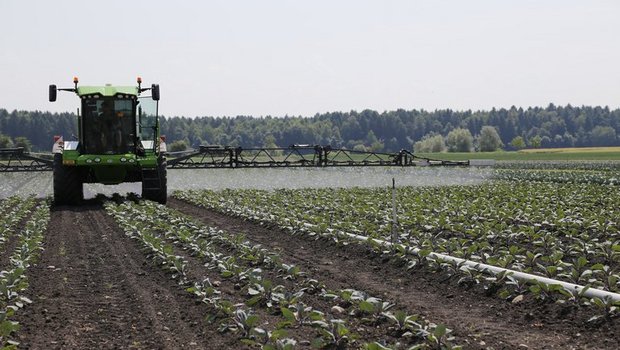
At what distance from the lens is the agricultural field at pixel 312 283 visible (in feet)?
21.8

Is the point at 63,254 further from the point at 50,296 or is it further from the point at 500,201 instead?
the point at 500,201

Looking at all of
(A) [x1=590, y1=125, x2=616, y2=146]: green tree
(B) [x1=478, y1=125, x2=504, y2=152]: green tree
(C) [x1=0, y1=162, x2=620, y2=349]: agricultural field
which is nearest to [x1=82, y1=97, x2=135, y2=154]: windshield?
(C) [x1=0, y1=162, x2=620, y2=349]: agricultural field

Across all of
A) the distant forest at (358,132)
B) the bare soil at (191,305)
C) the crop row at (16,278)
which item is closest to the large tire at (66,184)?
the crop row at (16,278)

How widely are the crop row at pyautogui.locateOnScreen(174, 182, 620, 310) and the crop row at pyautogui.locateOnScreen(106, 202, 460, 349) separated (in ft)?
5.65

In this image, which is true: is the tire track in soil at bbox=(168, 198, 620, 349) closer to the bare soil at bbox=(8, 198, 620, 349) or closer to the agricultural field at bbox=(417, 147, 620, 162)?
the bare soil at bbox=(8, 198, 620, 349)

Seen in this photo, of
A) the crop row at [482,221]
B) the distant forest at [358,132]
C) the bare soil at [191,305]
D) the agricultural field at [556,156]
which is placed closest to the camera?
the bare soil at [191,305]

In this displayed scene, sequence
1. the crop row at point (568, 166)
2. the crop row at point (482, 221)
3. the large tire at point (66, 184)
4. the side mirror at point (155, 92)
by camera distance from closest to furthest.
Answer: the crop row at point (482, 221) < the side mirror at point (155, 92) < the large tire at point (66, 184) < the crop row at point (568, 166)

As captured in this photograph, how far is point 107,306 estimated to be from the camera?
8109 mm

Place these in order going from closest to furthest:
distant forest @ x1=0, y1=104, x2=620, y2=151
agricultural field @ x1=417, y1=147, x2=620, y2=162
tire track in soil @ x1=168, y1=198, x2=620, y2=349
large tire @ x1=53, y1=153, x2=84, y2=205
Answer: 1. tire track in soil @ x1=168, y1=198, x2=620, y2=349
2. large tire @ x1=53, y1=153, x2=84, y2=205
3. agricultural field @ x1=417, y1=147, x2=620, y2=162
4. distant forest @ x1=0, y1=104, x2=620, y2=151

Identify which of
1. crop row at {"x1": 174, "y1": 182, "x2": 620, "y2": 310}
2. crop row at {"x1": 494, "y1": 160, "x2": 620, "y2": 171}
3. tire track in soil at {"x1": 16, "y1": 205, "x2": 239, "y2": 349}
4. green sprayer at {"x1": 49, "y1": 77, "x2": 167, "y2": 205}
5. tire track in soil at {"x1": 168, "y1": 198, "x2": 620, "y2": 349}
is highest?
green sprayer at {"x1": 49, "y1": 77, "x2": 167, "y2": 205}

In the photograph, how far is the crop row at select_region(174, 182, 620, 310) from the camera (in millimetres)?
9461

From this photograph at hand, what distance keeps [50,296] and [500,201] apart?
1344 centimetres

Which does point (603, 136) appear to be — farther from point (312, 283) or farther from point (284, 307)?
point (284, 307)

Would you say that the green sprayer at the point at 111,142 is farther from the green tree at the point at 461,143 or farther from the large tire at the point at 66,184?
the green tree at the point at 461,143
